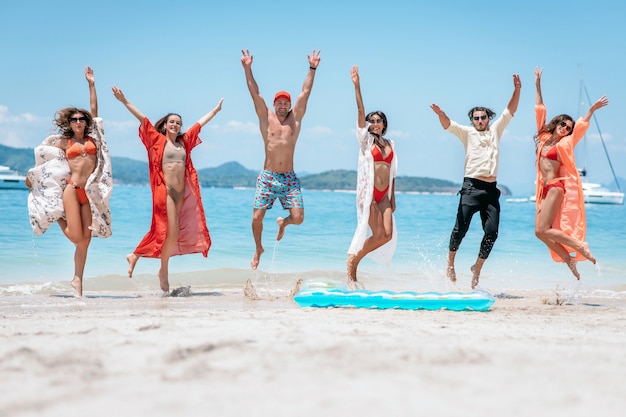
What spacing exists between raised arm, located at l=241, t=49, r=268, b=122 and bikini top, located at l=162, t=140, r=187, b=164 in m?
0.95

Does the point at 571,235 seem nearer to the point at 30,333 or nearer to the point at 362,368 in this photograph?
the point at 362,368

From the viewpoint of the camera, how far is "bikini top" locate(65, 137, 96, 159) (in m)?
6.95

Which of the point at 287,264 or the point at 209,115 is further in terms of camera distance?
the point at 287,264

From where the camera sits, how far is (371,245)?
7.39 meters

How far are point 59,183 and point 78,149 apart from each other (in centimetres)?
42

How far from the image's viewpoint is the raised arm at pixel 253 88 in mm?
7293

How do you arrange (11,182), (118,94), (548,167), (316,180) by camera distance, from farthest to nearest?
(316,180)
(11,182)
(548,167)
(118,94)

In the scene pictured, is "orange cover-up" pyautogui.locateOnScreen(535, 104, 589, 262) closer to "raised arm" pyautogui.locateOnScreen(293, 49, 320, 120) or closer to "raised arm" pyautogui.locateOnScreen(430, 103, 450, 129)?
"raised arm" pyautogui.locateOnScreen(430, 103, 450, 129)

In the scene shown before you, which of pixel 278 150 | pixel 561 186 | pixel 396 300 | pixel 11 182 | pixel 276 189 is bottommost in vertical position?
pixel 396 300

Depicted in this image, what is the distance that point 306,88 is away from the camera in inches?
291

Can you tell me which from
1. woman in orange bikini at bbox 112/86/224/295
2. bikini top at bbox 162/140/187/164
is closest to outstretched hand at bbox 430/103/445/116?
woman in orange bikini at bbox 112/86/224/295

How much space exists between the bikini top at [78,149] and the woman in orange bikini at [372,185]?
2.81m

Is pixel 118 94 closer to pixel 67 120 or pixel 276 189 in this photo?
pixel 67 120

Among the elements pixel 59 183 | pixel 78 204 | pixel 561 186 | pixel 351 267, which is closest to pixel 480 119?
pixel 561 186
